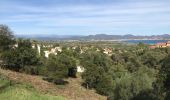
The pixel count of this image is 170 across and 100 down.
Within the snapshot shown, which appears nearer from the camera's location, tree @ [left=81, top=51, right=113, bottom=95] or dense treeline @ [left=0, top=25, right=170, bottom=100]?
dense treeline @ [left=0, top=25, right=170, bottom=100]

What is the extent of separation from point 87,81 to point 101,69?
3.44 meters

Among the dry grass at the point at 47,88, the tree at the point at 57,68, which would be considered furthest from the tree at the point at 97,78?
the dry grass at the point at 47,88

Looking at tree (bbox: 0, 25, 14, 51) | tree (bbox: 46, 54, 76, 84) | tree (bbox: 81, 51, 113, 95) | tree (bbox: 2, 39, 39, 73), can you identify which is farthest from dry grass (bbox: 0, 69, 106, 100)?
tree (bbox: 0, 25, 14, 51)

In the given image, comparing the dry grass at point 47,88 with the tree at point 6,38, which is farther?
the tree at point 6,38

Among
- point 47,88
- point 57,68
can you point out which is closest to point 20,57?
point 57,68

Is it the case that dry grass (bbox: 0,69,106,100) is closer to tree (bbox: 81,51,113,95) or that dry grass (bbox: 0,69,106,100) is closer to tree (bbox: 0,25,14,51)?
tree (bbox: 81,51,113,95)

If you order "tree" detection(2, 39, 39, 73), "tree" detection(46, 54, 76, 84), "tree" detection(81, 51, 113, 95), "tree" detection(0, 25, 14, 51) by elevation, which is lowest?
"tree" detection(81, 51, 113, 95)

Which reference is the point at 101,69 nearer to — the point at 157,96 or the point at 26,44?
the point at 26,44

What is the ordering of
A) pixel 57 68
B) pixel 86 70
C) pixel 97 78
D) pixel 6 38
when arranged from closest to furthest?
pixel 57 68 < pixel 6 38 < pixel 97 78 < pixel 86 70

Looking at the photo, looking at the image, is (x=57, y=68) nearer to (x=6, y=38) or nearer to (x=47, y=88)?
(x=6, y=38)

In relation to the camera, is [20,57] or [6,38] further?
[6,38]

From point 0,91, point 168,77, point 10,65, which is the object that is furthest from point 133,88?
point 10,65

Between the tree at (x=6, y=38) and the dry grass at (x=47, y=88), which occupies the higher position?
the tree at (x=6, y=38)

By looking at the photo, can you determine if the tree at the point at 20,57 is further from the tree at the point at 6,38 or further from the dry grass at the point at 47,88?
the dry grass at the point at 47,88
